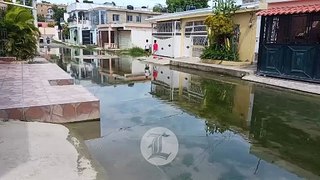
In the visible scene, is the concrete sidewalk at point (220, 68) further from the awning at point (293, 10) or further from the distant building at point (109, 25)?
the distant building at point (109, 25)

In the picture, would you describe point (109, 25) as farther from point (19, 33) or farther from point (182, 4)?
point (19, 33)

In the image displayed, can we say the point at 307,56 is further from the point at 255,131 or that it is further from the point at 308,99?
the point at 255,131

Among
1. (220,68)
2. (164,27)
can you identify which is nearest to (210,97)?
(220,68)

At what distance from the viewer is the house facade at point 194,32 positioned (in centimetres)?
1666

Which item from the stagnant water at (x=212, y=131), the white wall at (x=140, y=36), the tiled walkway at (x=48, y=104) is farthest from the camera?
the white wall at (x=140, y=36)

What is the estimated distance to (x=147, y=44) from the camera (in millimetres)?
32188

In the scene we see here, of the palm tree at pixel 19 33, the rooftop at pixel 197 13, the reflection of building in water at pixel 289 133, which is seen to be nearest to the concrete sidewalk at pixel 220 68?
the rooftop at pixel 197 13

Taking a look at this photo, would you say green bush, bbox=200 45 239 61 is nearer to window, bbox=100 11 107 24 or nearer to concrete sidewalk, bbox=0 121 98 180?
concrete sidewalk, bbox=0 121 98 180

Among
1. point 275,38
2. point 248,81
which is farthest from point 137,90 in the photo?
point 275,38

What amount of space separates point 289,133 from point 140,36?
27844 mm

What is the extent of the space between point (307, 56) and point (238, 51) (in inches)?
268

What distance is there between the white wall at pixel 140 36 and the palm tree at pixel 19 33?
1666 centimetres

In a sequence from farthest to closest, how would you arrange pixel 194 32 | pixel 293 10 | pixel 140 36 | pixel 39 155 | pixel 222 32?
pixel 140 36, pixel 194 32, pixel 222 32, pixel 293 10, pixel 39 155

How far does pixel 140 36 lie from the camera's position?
32.8 metres
